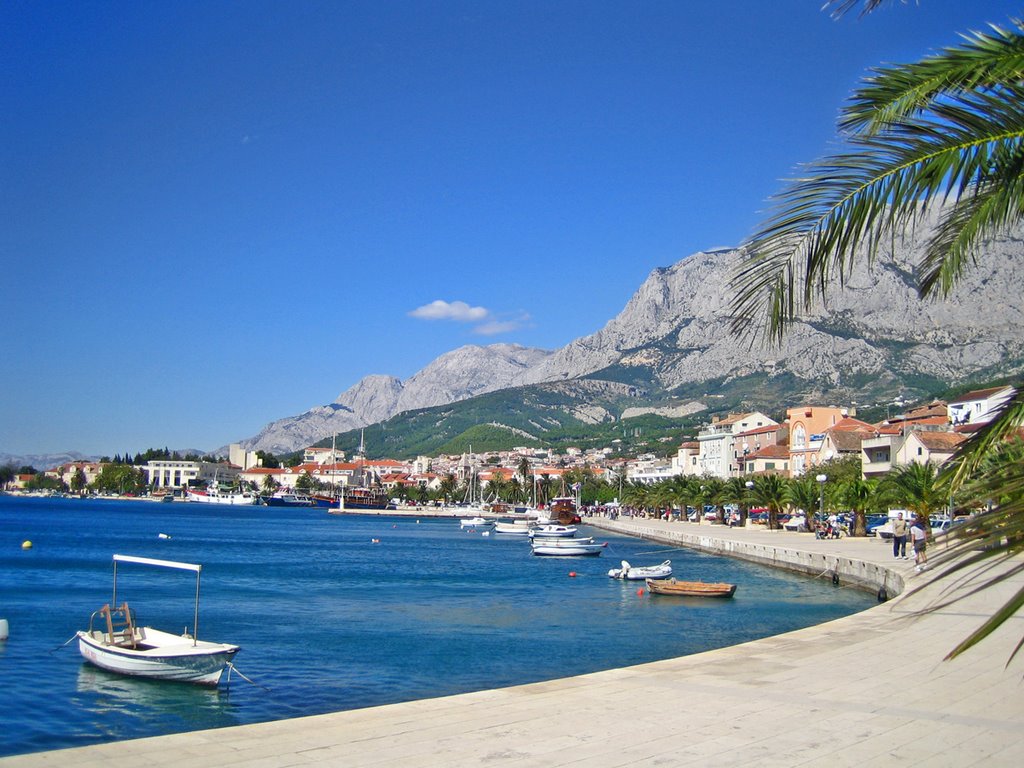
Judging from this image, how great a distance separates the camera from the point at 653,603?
1406 inches

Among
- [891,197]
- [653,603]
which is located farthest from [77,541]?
[891,197]

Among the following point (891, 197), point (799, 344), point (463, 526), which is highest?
point (799, 344)

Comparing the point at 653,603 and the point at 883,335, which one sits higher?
the point at 883,335

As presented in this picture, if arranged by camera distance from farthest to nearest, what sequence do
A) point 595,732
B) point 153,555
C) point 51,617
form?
point 153,555 → point 51,617 → point 595,732

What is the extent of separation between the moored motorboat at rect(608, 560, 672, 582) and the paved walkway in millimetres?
28004

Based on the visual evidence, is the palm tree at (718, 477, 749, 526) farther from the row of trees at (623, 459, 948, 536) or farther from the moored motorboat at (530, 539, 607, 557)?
the moored motorboat at (530, 539, 607, 557)

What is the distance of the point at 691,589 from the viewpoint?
3644 cm

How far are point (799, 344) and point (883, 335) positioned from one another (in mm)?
16233

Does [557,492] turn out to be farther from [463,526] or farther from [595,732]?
[595,732]

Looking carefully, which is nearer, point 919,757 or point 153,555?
point 919,757

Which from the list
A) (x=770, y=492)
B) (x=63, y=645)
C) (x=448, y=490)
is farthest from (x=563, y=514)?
(x=448, y=490)

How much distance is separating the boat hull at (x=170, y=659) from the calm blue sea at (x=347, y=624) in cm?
29

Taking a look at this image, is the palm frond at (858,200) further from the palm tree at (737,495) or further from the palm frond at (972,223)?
the palm tree at (737,495)

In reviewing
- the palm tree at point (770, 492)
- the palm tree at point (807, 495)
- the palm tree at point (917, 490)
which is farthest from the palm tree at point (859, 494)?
the palm tree at point (770, 492)
